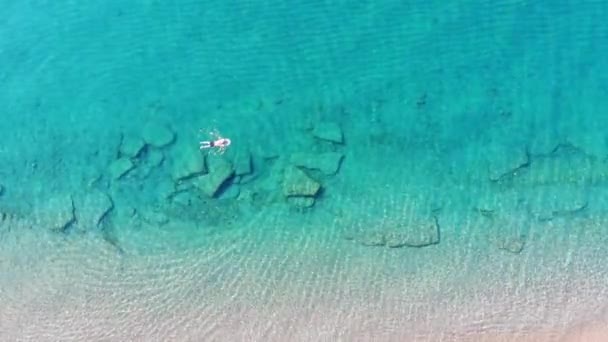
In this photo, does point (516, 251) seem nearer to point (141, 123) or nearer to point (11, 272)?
point (141, 123)

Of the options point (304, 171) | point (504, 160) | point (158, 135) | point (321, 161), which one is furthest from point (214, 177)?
point (504, 160)

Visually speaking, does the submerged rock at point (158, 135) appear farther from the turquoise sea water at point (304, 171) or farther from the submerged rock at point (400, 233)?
the submerged rock at point (400, 233)

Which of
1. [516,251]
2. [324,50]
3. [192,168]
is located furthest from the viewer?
[324,50]

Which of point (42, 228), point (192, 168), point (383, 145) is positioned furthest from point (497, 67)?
point (42, 228)

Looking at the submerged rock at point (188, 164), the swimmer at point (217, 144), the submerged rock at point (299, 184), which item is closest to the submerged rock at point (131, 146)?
the submerged rock at point (188, 164)

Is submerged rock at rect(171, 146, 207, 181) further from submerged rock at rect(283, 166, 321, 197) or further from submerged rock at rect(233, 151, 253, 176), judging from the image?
submerged rock at rect(283, 166, 321, 197)

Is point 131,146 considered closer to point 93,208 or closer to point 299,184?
point 93,208
